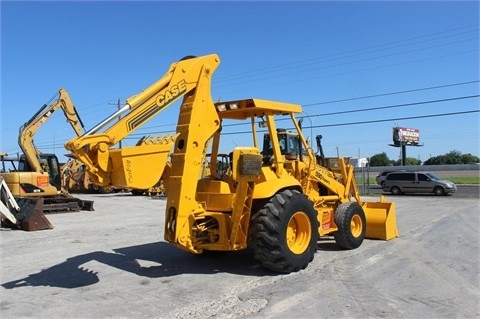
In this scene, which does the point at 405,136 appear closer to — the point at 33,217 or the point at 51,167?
the point at 51,167

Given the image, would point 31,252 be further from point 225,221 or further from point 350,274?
point 350,274

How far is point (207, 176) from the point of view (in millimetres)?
8891

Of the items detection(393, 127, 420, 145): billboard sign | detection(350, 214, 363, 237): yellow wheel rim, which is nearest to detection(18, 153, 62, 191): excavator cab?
detection(350, 214, 363, 237): yellow wheel rim

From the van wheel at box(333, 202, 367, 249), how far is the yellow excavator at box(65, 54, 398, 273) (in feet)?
5.79

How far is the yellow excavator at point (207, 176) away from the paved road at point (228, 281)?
59cm

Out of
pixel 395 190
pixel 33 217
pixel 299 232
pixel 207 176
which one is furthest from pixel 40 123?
pixel 395 190

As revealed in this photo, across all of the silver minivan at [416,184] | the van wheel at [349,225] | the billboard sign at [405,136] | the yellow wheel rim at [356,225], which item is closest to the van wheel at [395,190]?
the silver minivan at [416,184]

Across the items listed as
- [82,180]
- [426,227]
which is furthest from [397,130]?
[426,227]

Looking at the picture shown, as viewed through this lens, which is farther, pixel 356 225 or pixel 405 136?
pixel 405 136

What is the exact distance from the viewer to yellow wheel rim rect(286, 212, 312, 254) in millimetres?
8047

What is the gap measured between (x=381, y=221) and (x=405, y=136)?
94.6 m

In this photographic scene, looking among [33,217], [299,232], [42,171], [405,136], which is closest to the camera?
[299,232]

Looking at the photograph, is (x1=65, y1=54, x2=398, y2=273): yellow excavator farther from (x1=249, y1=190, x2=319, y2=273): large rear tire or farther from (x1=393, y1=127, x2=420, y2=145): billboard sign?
(x1=393, y1=127, x2=420, y2=145): billboard sign

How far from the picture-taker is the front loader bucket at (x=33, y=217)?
44.2 feet
